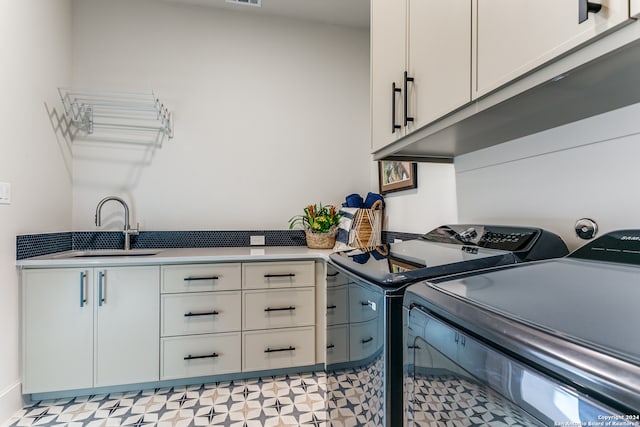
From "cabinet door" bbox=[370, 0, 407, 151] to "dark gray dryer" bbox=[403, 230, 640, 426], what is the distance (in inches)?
32.3

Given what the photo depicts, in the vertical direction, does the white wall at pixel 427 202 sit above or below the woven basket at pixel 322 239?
above

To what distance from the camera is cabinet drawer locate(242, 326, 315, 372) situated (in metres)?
2.22

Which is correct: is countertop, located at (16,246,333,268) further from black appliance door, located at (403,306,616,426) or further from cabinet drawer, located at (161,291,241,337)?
black appliance door, located at (403,306,616,426)

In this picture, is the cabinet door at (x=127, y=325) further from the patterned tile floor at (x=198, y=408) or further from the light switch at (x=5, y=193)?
the light switch at (x=5, y=193)

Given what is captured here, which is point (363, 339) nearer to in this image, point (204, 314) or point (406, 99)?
point (406, 99)

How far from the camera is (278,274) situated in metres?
2.28

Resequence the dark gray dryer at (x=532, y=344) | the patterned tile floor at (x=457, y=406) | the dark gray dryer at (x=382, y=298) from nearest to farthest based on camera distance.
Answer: the dark gray dryer at (x=532, y=344)
the patterned tile floor at (x=457, y=406)
the dark gray dryer at (x=382, y=298)

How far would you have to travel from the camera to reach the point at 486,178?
1.51 meters

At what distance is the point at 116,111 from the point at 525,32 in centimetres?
270

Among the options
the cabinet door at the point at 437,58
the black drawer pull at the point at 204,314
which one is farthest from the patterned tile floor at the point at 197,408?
the cabinet door at the point at 437,58

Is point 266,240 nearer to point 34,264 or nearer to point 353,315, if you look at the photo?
point 34,264

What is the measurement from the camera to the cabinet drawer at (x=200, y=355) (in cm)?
208

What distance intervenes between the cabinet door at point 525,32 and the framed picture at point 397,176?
1.06 metres

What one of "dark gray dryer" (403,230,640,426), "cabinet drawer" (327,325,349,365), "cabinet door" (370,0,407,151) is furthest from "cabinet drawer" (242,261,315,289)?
"dark gray dryer" (403,230,640,426)
